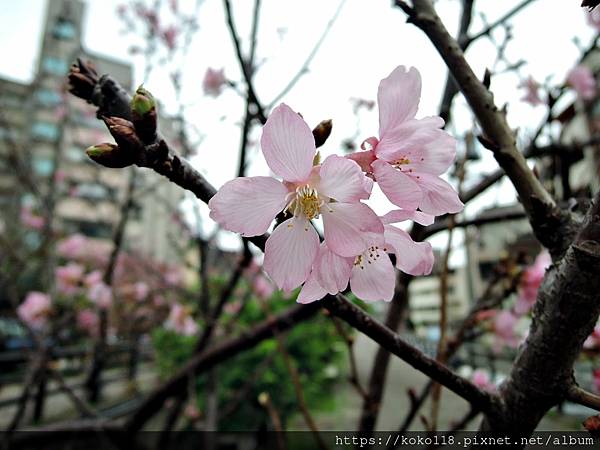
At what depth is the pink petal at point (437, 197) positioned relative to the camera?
0.46 meters

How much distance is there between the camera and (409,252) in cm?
52

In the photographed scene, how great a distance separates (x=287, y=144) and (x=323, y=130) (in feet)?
0.23

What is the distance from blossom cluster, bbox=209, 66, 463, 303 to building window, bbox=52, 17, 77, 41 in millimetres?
3912

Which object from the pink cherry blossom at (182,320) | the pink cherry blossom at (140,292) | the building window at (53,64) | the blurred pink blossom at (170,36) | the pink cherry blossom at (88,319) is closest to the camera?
the pink cherry blossom at (182,320)

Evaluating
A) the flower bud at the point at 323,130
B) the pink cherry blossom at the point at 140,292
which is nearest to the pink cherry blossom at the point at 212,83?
the flower bud at the point at 323,130

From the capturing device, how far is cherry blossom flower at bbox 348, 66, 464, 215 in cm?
43

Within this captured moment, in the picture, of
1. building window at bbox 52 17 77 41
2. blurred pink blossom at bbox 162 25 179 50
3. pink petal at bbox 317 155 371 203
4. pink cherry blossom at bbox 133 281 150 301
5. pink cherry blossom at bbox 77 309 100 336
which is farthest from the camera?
pink cherry blossom at bbox 133 281 150 301

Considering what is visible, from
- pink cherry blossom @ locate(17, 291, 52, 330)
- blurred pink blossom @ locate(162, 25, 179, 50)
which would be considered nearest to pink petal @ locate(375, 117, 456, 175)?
pink cherry blossom @ locate(17, 291, 52, 330)

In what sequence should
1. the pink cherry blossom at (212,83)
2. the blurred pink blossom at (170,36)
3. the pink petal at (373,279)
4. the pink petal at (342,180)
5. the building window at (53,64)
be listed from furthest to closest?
the building window at (53,64), the blurred pink blossom at (170,36), the pink cherry blossom at (212,83), the pink petal at (373,279), the pink petal at (342,180)

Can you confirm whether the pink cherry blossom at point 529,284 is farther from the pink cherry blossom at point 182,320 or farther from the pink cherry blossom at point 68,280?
the pink cherry blossom at point 68,280

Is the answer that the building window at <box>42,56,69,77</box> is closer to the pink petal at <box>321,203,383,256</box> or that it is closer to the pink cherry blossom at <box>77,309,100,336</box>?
the pink cherry blossom at <box>77,309,100,336</box>

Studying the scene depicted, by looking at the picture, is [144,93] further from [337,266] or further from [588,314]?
[588,314]

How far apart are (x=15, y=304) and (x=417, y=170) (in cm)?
335

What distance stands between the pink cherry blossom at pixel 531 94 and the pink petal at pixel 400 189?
2.60m
